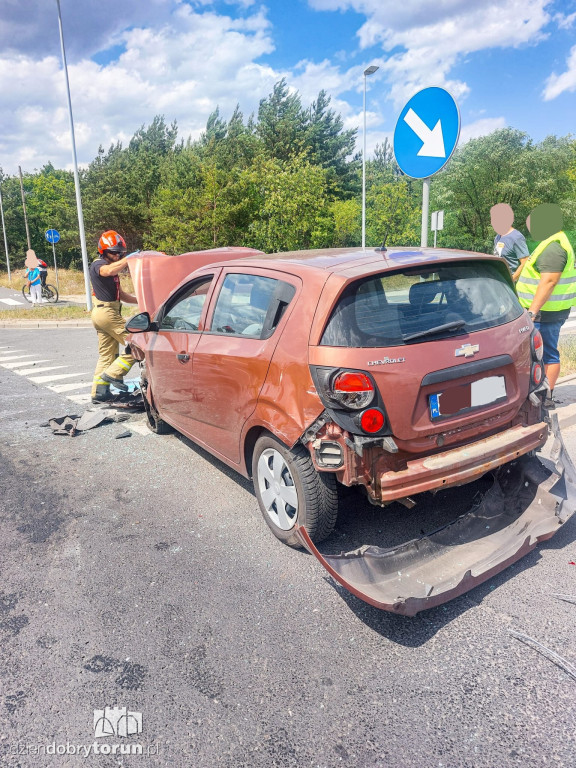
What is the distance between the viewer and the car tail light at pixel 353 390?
A: 2811mm

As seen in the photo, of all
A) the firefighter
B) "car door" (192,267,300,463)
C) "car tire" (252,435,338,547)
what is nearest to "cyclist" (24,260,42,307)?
the firefighter

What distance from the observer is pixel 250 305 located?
372 cm

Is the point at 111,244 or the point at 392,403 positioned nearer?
the point at 392,403

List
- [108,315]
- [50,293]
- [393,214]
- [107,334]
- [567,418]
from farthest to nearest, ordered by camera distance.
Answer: [393,214]
[50,293]
[107,334]
[108,315]
[567,418]

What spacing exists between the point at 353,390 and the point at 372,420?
0.58 ft

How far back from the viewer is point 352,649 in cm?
260

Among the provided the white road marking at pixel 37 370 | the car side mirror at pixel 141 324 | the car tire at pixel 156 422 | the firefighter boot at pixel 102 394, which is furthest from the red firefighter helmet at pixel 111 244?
the white road marking at pixel 37 370

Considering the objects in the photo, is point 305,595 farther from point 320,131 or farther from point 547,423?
point 320,131

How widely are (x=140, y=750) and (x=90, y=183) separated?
48.0 meters

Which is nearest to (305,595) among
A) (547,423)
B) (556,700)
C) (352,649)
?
(352,649)

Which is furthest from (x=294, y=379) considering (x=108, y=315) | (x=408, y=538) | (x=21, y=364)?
(x=21, y=364)

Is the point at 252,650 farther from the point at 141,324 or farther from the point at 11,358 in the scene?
the point at 11,358

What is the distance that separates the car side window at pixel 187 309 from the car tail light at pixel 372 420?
1.99m

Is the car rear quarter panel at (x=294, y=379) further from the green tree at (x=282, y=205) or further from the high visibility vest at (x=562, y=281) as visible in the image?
the green tree at (x=282, y=205)
